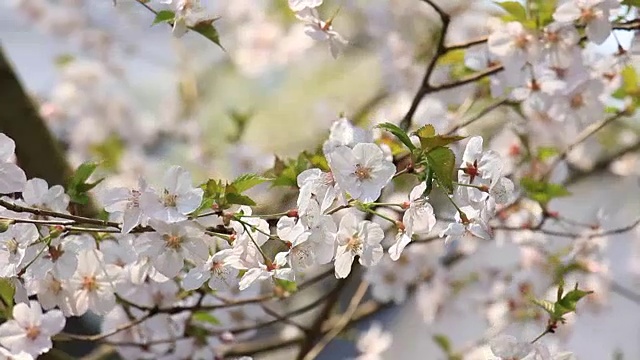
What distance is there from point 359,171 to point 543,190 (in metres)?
0.29

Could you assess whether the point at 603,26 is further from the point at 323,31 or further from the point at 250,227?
the point at 250,227

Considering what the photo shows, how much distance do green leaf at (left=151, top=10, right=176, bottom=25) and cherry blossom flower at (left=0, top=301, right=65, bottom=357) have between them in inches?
8.9

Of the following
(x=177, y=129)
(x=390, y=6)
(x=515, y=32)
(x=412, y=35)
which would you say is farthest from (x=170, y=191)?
(x=177, y=129)

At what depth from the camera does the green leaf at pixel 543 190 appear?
690mm

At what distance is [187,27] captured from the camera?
567 mm

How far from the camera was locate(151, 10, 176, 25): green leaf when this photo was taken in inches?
21.8

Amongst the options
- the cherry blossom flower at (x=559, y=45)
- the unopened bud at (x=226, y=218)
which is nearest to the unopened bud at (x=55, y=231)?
the unopened bud at (x=226, y=218)

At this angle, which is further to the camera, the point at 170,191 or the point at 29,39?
the point at 29,39

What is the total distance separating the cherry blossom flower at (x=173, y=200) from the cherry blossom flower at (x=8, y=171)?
0.09 meters

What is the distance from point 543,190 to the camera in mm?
696

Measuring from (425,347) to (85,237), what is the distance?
1460mm

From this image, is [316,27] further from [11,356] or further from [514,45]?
[11,356]

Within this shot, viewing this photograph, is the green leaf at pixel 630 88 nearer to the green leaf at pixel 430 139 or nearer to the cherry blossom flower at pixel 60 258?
the green leaf at pixel 430 139

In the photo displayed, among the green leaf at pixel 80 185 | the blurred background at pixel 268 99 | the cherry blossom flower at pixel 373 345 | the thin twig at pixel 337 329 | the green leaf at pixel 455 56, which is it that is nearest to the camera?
the green leaf at pixel 80 185
